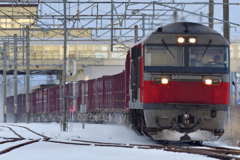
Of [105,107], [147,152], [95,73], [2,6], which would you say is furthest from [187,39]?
[2,6]

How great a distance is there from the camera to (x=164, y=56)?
47.5 ft

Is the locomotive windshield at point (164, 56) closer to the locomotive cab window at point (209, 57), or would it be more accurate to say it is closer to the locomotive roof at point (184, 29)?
the locomotive cab window at point (209, 57)

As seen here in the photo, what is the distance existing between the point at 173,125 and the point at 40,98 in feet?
119

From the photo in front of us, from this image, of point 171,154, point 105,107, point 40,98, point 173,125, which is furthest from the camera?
point 40,98

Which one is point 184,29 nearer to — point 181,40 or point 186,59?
point 181,40

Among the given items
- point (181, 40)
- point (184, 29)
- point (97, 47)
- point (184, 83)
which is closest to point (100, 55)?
point (97, 47)

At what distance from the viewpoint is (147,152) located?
11891mm

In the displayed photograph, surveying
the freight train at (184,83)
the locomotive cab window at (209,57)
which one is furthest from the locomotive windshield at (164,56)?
the locomotive cab window at (209,57)

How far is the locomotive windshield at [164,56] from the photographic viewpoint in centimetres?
1443

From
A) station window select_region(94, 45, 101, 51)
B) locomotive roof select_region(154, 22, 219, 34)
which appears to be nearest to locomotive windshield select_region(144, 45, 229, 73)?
locomotive roof select_region(154, 22, 219, 34)

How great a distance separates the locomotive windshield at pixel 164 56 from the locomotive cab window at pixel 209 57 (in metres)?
0.30

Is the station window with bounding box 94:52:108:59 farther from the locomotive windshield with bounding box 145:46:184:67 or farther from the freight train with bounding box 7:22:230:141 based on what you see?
the locomotive windshield with bounding box 145:46:184:67

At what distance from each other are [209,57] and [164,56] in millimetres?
1242

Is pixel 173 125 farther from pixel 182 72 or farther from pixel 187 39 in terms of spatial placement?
pixel 187 39
